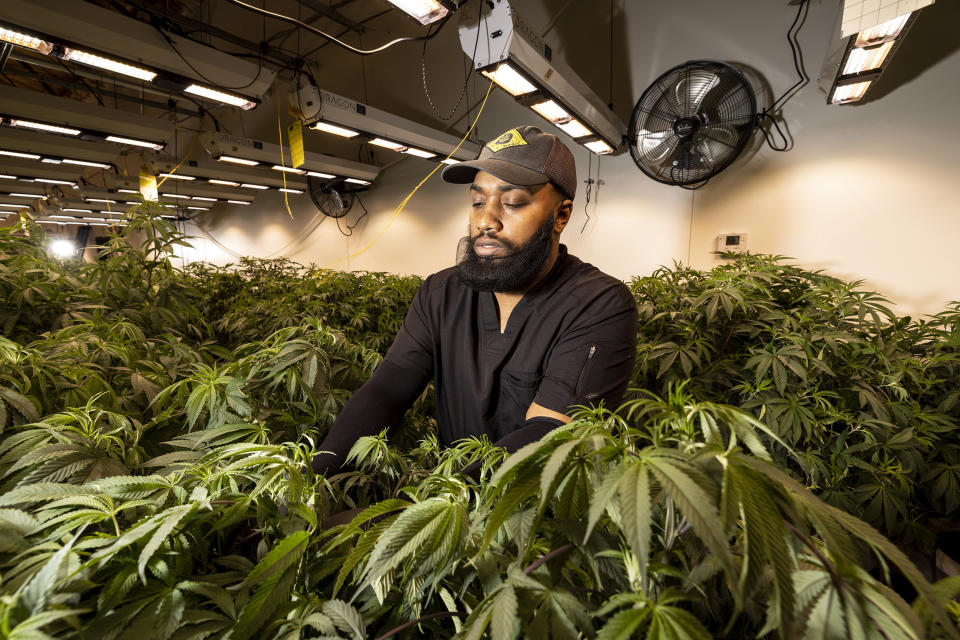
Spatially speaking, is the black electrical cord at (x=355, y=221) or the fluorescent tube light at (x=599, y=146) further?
the black electrical cord at (x=355, y=221)

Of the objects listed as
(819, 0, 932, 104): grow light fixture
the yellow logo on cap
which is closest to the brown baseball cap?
the yellow logo on cap

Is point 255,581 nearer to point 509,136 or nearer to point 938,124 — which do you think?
point 509,136

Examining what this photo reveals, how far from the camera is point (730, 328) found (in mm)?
1789

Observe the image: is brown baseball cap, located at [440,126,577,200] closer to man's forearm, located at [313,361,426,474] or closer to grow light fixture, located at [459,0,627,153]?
man's forearm, located at [313,361,426,474]

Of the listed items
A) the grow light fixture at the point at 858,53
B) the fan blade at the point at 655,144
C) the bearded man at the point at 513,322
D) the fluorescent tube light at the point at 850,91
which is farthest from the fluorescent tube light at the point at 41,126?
the fluorescent tube light at the point at 850,91

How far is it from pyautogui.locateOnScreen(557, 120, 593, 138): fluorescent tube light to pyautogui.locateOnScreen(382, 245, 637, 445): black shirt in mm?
2024

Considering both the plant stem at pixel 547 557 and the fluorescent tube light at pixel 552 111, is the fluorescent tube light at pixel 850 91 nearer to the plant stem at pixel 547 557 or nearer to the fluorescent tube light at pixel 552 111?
the fluorescent tube light at pixel 552 111

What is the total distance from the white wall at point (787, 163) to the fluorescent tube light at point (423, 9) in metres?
2.03

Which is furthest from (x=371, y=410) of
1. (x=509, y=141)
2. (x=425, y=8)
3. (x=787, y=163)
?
(x=787, y=163)

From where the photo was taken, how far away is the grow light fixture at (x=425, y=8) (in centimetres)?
176

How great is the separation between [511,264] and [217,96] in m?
3.10

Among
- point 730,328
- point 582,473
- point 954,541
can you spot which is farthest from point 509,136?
point 954,541

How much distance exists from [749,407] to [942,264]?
2292mm

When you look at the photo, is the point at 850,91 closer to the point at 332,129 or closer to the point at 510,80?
the point at 510,80
